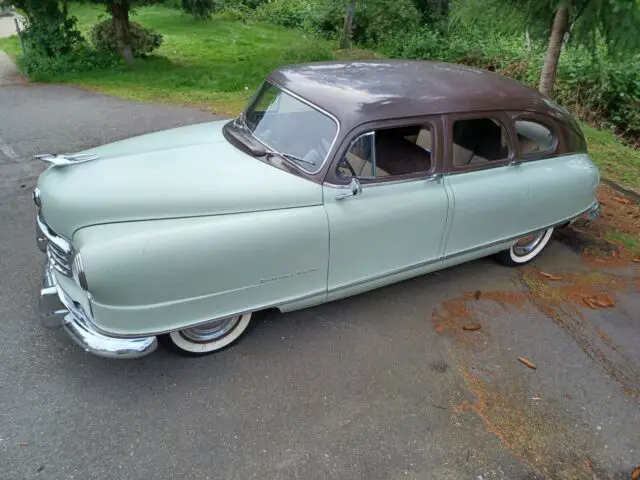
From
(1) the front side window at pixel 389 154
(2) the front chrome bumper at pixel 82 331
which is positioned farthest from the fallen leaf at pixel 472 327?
(2) the front chrome bumper at pixel 82 331

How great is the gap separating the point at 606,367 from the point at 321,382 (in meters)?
2.06

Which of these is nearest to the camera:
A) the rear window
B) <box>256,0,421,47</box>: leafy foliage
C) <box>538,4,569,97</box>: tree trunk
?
the rear window

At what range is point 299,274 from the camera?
3363 millimetres

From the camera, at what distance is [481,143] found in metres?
4.20

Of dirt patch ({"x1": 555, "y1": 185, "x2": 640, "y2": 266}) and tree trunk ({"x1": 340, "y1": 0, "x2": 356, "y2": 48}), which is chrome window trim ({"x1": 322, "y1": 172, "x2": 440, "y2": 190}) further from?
tree trunk ({"x1": 340, "y1": 0, "x2": 356, "y2": 48})

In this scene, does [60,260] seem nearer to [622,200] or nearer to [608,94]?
[622,200]

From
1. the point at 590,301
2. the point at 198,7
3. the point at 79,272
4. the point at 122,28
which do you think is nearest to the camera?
the point at 79,272

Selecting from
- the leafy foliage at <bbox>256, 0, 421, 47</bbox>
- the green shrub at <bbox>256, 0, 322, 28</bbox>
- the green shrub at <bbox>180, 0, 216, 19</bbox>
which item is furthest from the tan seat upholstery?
the green shrub at <bbox>256, 0, 322, 28</bbox>

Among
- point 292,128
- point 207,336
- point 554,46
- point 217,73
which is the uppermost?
point 554,46

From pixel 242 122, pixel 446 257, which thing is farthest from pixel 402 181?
pixel 242 122

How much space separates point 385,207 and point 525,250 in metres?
2.00

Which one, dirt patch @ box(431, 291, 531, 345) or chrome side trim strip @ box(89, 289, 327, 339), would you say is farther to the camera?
dirt patch @ box(431, 291, 531, 345)

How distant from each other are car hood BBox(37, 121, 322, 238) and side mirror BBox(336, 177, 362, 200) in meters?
0.15

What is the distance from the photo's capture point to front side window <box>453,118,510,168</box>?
4016 millimetres
